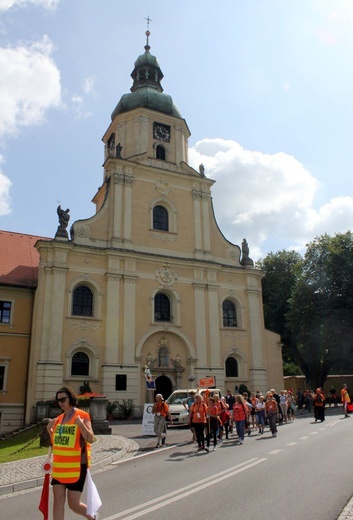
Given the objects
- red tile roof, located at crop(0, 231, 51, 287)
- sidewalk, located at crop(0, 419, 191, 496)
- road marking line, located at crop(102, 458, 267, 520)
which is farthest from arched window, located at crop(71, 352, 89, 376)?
road marking line, located at crop(102, 458, 267, 520)

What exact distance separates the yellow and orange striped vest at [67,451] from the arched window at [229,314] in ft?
86.5

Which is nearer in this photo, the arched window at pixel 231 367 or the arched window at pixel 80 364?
the arched window at pixel 80 364

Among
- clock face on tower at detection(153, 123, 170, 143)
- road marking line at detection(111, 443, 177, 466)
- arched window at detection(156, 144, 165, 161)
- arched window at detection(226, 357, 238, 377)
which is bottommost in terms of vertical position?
road marking line at detection(111, 443, 177, 466)

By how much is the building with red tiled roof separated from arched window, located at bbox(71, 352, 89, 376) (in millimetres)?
2761

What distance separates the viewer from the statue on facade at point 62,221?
27250 millimetres

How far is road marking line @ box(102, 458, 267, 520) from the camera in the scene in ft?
21.4

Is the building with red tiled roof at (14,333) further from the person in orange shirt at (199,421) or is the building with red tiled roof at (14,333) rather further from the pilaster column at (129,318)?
the person in orange shirt at (199,421)

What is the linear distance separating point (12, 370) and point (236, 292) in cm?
1532

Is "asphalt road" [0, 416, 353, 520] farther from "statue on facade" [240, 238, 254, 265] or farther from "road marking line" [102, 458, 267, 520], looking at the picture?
"statue on facade" [240, 238, 254, 265]

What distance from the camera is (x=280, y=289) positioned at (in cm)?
4303

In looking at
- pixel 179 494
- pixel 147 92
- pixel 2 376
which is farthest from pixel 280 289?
pixel 179 494

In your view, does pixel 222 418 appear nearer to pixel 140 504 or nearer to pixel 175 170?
pixel 140 504

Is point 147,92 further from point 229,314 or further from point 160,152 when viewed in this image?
point 229,314

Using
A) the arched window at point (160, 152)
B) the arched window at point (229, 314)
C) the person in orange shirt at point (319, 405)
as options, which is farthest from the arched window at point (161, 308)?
the person in orange shirt at point (319, 405)
